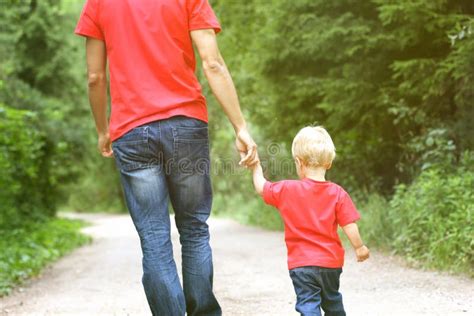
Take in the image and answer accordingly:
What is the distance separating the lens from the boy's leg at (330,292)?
3814 millimetres

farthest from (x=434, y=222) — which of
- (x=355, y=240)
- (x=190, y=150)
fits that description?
(x=190, y=150)

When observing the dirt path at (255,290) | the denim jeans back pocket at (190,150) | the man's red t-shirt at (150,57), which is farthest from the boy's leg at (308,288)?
the dirt path at (255,290)

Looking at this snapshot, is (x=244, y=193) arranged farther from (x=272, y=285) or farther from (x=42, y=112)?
(x=272, y=285)

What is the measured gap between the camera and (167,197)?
3.80m

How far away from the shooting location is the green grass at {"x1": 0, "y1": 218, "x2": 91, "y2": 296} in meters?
8.80

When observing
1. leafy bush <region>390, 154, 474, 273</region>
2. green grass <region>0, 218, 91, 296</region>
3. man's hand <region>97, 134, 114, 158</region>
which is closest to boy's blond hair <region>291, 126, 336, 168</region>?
man's hand <region>97, 134, 114, 158</region>

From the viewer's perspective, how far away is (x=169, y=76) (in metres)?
3.75

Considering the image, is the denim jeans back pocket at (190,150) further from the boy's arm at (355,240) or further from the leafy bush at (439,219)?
the leafy bush at (439,219)

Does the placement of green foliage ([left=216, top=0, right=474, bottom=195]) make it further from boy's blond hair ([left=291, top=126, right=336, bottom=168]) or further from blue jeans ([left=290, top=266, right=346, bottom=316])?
blue jeans ([left=290, top=266, right=346, bottom=316])

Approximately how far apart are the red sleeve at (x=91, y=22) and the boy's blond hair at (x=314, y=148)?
1229 mm

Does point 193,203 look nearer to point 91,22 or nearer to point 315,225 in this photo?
point 315,225

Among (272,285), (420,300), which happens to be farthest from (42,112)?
(420,300)

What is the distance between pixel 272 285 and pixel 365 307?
5.62 feet

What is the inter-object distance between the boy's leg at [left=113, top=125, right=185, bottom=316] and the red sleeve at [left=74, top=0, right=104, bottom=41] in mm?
604
